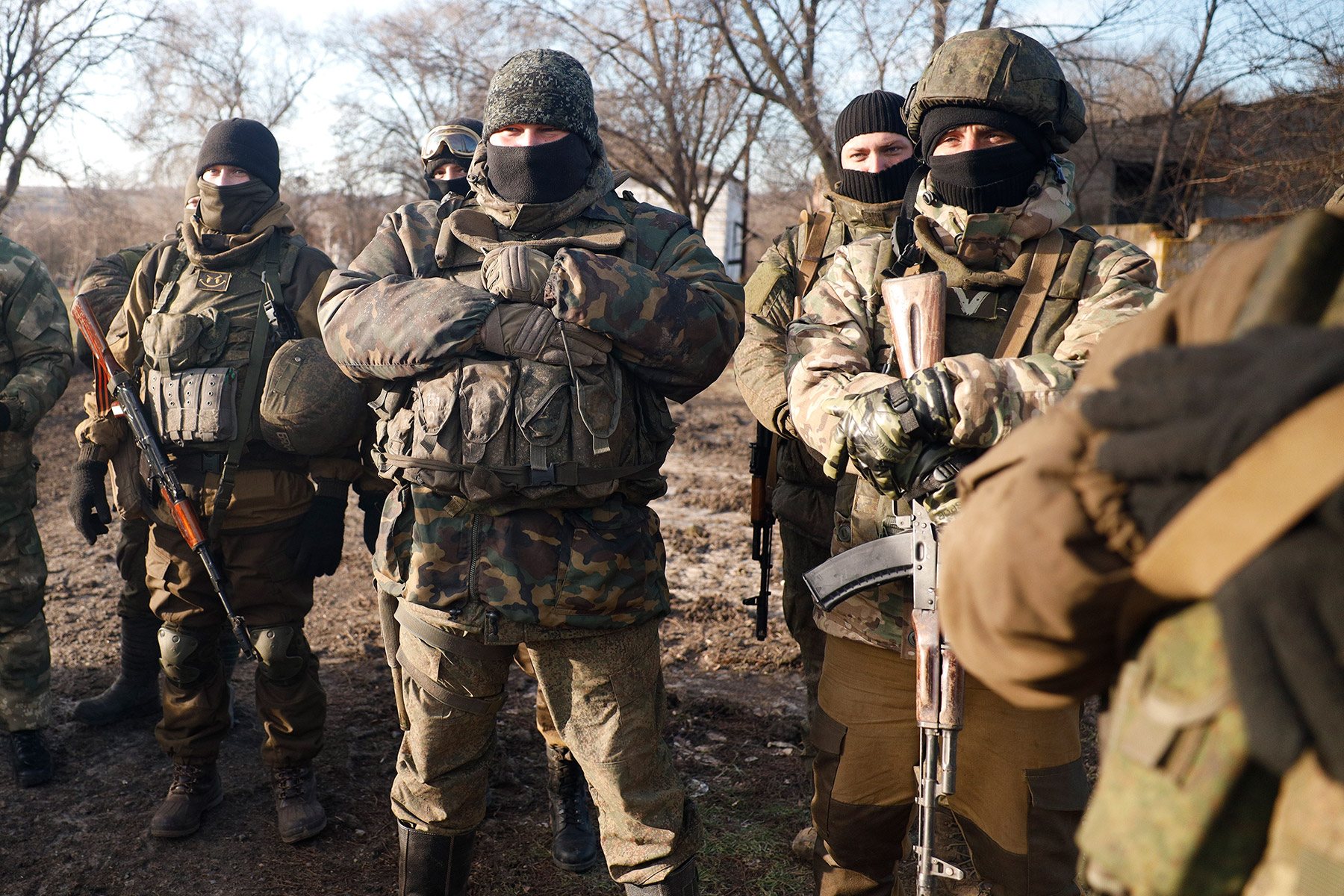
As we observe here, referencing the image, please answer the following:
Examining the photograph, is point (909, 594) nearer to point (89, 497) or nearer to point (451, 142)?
point (89, 497)

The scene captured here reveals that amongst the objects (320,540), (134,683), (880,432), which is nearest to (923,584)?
(880,432)

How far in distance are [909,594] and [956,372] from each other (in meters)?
0.59

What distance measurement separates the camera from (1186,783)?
1.01 meters

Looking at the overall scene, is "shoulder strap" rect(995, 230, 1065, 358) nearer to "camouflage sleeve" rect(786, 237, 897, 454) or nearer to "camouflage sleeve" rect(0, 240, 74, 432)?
"camouflage sleeve" rect(786, 237, 897, 454)

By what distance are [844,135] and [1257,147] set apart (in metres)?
9.19

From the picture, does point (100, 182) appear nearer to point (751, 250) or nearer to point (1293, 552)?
point (751, 250)

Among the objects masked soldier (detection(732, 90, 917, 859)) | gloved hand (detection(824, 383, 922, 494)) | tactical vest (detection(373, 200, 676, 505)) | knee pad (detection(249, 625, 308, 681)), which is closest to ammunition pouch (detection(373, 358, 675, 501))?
tactical vest (detection(373, 200, 676, 505))

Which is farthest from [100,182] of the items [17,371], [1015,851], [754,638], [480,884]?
[1015,851]

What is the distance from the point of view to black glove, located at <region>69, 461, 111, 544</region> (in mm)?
3805

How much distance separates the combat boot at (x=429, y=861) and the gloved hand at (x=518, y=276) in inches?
57.5

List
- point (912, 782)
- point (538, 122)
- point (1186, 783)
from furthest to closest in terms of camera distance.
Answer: point (538, 122) < point (912, 782) < point (1186, 783)

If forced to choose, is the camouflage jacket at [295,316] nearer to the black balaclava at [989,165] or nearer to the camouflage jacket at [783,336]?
the camouflage jacket at [783,336]

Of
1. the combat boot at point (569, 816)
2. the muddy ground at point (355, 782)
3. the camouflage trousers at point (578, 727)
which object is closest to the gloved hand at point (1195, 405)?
the camouflage trousers at point (578, 727)

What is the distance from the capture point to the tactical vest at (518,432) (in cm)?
245
